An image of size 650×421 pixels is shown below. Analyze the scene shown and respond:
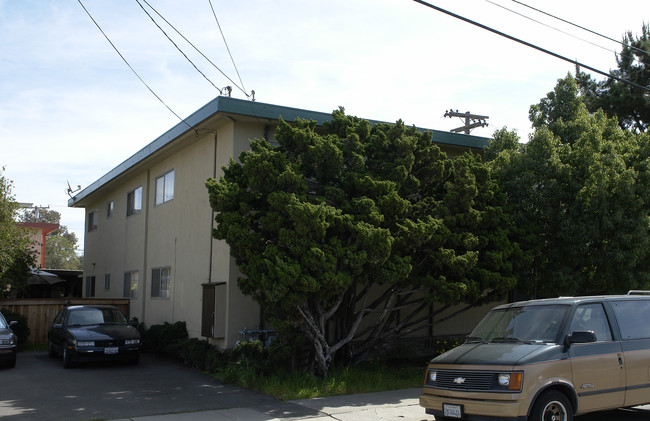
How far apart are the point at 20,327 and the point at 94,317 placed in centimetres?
363

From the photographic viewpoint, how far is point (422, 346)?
15211 millimetres

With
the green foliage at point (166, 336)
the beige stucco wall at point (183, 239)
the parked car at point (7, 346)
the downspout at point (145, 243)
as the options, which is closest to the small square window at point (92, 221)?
the beige stucco wall at point (183, 239)

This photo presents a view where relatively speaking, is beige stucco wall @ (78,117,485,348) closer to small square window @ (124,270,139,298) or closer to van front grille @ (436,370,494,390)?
small square window @ (124,270,139,298)

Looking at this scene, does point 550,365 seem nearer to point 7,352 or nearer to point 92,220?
point 7,352

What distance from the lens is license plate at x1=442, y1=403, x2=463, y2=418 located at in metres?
7.33

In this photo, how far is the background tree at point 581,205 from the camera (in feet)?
39.7

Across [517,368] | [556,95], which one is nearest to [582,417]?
[517,368]

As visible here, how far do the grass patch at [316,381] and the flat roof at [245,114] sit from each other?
5029 millimetres

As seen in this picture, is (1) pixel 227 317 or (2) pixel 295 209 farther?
(1) pixel 227 317

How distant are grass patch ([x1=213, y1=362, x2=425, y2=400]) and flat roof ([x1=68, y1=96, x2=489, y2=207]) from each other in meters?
5.03

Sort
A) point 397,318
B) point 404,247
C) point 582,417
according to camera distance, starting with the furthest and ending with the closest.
A: point 397,318, point 404,247, point 582,417

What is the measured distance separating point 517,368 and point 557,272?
6.35 meters

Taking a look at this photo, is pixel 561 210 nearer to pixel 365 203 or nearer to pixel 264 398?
pixel 365 203

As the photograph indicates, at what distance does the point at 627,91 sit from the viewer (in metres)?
25.2
